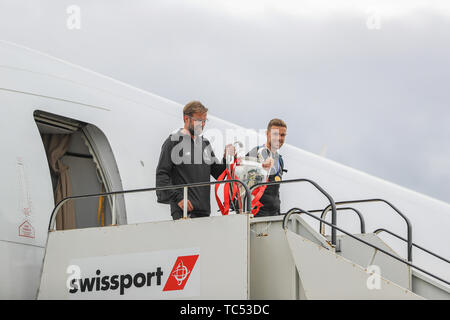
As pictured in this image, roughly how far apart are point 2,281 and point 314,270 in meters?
3.01

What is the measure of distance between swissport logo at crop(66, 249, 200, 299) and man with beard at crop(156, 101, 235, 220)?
621 millimetres

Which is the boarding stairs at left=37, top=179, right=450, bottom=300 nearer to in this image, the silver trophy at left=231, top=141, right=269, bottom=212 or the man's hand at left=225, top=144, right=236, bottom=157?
the silver trophy at left=231, top=141, right=269, bottom=212

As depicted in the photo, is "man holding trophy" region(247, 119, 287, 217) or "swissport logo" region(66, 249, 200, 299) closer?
"swissport logo" region(66, 249, 200, 299)

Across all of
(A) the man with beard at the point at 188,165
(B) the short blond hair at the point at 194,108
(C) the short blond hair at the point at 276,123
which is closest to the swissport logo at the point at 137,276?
(A) the man with beard at the point at 188,165

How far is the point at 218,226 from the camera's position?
6.12 m

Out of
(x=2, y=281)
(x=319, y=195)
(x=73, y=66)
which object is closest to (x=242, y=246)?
(x=2, y=281)

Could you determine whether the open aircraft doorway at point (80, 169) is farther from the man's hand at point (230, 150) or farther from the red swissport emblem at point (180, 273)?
the red swissport emblem at point (180, 273)

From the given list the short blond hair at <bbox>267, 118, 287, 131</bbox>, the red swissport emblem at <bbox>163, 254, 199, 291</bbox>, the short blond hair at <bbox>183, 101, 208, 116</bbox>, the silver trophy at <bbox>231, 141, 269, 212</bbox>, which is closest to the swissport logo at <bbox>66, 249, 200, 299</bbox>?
the red swissport emblem at <bbox>163, 254, 199, 291</bbox>

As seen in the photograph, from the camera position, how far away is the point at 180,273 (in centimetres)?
→ 615

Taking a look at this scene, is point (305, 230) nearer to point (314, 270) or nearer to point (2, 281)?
point (314, 270)

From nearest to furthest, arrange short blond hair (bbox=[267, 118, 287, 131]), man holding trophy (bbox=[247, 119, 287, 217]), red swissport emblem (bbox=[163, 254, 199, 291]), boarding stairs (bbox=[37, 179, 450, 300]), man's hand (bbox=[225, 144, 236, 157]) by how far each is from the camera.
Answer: boarding stairs (bbox=[37, 179, 450, 300]), red swissport emblem (bbox=[163, 254, 199, 291]), man's hand (bbox=[225, 144, 236, 157]), man holding trophy (bbox=[247, 119, 287, 217]), short blond hair (bbox=[267, 118, 287, 131])

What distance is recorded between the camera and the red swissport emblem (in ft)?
20.1

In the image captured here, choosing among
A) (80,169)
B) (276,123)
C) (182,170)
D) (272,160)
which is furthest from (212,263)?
(80,169)

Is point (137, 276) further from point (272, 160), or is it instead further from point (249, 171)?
point (272, 160)
